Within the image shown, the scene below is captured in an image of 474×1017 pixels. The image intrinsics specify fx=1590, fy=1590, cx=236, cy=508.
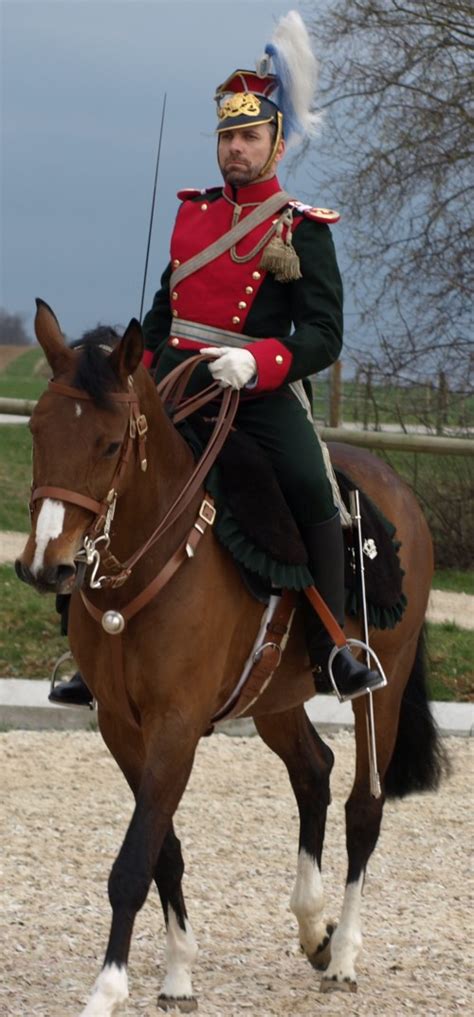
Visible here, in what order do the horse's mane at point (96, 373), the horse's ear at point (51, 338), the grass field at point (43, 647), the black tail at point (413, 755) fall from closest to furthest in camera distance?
the horse's mane at point (96, 373) → the horse's ear at point (51, 338) → the black tail at point (413, 755) → the grass field at point (43, 647)

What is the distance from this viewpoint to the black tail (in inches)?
220

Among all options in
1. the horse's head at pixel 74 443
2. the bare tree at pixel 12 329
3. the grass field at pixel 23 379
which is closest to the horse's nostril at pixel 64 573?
the horse's head at pixel 74 443

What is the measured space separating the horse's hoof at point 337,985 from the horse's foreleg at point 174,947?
1.71ft

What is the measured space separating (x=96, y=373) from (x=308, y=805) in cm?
199

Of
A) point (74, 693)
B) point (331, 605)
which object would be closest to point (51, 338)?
point (331, 605)

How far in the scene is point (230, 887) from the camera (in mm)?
5637

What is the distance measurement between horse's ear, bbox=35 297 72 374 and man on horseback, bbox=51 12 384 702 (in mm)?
585

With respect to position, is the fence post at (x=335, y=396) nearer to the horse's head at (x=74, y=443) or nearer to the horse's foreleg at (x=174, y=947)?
the horse's foreleg at (x=174, y=947)

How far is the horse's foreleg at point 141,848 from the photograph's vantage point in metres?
3.70

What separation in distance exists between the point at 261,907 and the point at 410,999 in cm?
96

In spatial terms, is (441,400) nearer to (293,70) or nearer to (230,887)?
(230,887)

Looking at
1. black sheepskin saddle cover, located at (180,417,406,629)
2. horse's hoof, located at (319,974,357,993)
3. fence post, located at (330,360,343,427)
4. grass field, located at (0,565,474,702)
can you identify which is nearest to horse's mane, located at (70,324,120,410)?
black sheepskin saddle cover, located at (180,417,406,629)

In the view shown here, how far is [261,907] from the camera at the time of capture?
17.9ft

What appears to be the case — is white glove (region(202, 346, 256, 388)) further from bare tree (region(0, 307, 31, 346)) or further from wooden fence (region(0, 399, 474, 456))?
bare tree (region(0, 307, 31, 346))
